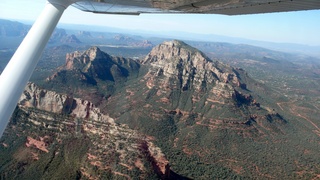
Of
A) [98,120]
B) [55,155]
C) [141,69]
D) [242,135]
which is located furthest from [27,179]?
[141,69]

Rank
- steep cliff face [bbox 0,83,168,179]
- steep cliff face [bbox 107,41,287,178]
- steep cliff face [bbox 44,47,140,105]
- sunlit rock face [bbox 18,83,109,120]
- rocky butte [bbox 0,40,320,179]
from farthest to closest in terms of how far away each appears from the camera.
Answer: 1. steep cliff face [bbox 44,47,140,105]
2. steep cliff face [bbox 107,41,287,178]
3. sunlit rock face [bbox 18,83,109,120]
4. rocky butte [bbox 0,40,320,179]
5. steep cliff face [bbox 0,83,168,179]

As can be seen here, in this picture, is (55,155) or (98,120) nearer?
(55,155)

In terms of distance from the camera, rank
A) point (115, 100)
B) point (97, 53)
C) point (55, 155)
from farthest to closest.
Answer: point (97, 53), point (115, 100), point (55, 155)

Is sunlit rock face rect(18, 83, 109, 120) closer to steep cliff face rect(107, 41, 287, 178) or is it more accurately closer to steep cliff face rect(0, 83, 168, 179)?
steep cliff face rect(0, 83, 168, 179)

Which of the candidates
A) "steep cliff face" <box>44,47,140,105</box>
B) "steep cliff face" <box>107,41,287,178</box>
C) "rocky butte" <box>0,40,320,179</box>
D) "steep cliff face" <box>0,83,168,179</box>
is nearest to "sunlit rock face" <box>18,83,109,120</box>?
"rocky butte" <box>0,40,320,179</box>

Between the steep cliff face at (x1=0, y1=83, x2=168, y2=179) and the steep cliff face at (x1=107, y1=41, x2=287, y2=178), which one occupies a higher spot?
the steep cliff face at (x1=0, y1=83, x2=168, y2=179)

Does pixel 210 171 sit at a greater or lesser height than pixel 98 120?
lesser

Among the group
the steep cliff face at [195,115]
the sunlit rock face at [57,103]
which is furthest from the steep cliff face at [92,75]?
the sunlit rock face at [57,103]

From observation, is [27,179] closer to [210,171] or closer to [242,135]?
[210,171]

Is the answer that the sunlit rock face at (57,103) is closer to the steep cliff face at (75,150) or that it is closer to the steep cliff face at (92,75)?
the steep cliff face at (75,150)

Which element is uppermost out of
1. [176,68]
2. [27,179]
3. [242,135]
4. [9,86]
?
[9,86]

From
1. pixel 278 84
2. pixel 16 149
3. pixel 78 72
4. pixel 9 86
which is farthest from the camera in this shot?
pixel 278 84
